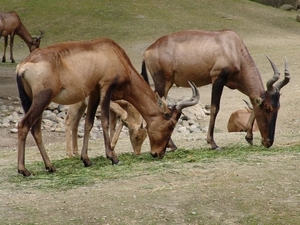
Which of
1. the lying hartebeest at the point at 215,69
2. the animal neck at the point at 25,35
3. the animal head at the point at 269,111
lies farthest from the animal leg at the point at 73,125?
the animal neck at the point at 25,35

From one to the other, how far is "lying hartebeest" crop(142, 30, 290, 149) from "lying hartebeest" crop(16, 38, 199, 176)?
120 cm

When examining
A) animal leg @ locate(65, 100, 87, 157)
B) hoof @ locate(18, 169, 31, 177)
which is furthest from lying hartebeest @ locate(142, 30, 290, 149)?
hoof @ locate(18, 169, 31, 177)

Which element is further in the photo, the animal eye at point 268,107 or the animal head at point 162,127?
the animal eye at point 268,107

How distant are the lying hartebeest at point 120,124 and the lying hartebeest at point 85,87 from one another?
4.52ft

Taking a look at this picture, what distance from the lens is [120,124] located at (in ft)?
38.8

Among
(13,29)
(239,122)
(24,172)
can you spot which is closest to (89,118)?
(24,172)

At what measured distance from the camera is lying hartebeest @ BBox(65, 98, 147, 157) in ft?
37.4

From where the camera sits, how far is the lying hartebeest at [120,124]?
1141 cm

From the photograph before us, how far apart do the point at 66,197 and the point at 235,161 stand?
97.2 inches

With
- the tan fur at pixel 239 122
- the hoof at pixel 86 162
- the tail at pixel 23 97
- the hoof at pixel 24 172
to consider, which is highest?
the tail at pixel 23 97

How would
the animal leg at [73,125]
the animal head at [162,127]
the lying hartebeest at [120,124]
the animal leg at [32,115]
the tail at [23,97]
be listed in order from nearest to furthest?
the animal leg at [32,115] < the tail at [23,97] < the animal head at [162,127] < the lying hartebeest at [120,124] < the animal leg at [73,125]

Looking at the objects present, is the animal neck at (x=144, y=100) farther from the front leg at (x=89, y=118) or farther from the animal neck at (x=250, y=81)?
the animal neck at (x=250, y=81)

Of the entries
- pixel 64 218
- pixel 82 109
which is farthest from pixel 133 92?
pixel 64 218

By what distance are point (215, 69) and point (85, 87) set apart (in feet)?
7.96
